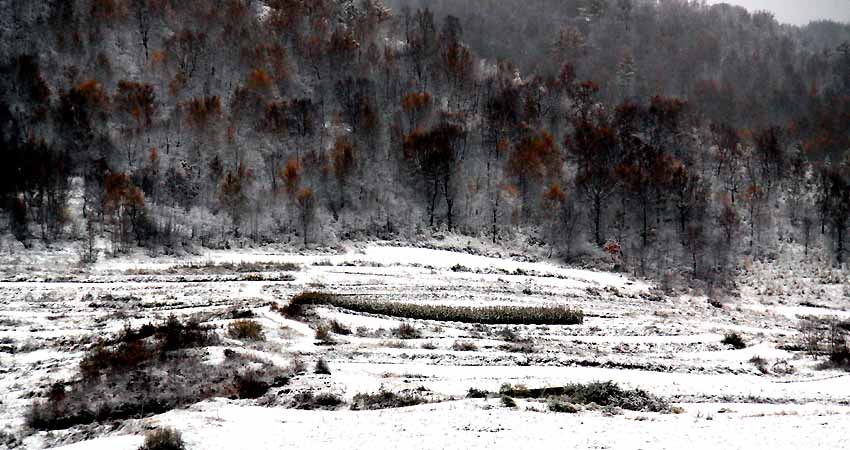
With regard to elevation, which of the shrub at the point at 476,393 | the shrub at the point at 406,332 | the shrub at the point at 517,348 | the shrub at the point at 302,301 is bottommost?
the shrub at the point at 476,393

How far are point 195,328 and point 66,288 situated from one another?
11688 mm

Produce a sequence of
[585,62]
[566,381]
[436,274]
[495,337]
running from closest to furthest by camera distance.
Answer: [566,381] → [495,337] → [436,274] → [585,62]

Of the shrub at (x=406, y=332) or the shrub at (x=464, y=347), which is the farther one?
the shrub at (x=406, y=332)

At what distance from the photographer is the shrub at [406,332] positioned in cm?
2374

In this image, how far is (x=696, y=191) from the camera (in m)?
60.2

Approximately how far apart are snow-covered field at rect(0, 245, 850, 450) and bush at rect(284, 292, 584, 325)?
1.08 meters

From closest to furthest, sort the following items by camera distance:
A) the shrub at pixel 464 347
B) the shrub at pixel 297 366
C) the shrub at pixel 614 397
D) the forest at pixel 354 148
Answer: the shrub at pixel 614 397 < the shrub at pixel 297 366 < the shrub at pixel 464 347 < the forest at pixel 354 148

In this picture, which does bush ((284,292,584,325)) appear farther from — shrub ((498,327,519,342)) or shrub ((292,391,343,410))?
shrub ((292,391,343,410))

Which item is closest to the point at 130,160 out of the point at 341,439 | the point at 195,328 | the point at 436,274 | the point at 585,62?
the point at 436,274

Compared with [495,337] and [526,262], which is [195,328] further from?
[526,262]

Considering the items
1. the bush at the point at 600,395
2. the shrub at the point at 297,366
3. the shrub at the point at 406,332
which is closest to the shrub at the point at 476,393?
the bush at the point at 600,395

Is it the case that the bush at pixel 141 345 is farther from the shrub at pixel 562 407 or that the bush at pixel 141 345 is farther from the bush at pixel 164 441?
the shrub at pixel 562 407

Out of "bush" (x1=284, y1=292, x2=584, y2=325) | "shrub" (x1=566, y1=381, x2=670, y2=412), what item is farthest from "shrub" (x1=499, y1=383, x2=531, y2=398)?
"bush" (x1=284, y1=292, x2=584, y2=325)

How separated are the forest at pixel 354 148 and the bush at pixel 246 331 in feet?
65.2
